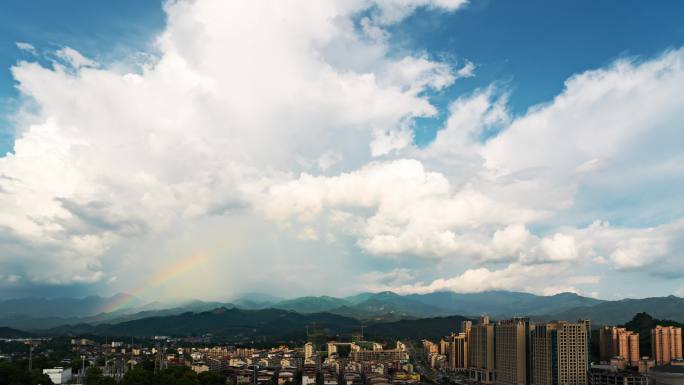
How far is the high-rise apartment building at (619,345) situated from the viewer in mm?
39969

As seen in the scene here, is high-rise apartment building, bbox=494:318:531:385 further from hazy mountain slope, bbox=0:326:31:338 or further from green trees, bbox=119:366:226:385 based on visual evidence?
hazy mountain slope, bbox=0:326:31:338

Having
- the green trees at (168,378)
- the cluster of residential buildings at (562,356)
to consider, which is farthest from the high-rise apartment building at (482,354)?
the green trees at (168,378)

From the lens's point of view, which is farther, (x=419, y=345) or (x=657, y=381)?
(x=419, y=345)

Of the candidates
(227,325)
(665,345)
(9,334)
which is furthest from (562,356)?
(227,325)

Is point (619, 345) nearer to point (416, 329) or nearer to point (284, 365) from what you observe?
point (284, 365)

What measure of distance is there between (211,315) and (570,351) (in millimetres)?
102881

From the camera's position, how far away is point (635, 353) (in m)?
39.9

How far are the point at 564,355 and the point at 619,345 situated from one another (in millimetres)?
11015

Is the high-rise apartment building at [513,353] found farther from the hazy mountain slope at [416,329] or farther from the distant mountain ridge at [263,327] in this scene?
the distant mountain ridge at [263,327]

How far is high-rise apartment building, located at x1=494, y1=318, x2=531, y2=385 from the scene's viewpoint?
36.1 m

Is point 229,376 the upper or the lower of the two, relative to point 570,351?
lower

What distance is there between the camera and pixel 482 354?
4306 centimetres

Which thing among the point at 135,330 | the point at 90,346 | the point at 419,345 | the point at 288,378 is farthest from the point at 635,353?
the point at 135,330

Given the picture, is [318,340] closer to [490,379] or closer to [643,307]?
[490,379]
